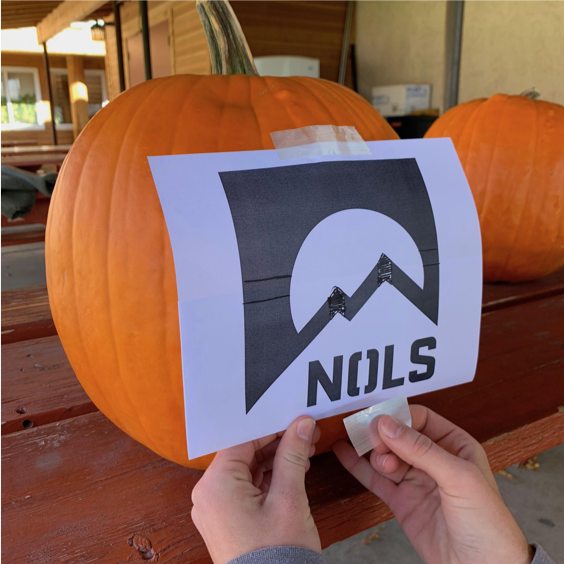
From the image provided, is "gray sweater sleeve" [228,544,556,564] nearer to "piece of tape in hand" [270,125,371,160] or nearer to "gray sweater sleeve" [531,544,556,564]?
"gray sweater sleeve" [531,544,556,564]

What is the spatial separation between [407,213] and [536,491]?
3.73 feet

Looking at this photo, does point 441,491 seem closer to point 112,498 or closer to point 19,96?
point 112,498

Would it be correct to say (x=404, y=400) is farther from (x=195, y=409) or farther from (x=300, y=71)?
(x=300, y=71)

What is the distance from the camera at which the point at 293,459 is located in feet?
1.42

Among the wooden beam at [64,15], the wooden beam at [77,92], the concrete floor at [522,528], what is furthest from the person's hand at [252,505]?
the wooden beam at [77,92]

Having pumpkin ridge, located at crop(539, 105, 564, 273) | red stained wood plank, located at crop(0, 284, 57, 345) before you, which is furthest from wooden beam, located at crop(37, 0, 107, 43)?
pumpkin ridge, located at crop(539, 105, 564, 273)

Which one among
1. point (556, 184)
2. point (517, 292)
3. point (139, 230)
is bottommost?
point (517, 292)

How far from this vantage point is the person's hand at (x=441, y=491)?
43cm

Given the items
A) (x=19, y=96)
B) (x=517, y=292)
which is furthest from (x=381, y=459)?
(x=19, y=96)

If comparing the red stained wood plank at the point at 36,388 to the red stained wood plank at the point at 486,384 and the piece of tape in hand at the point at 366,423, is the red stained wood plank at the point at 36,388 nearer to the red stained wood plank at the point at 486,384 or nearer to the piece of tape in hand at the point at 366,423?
the red stained wood plank at the point at 486,384

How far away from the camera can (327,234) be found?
1.46 feet

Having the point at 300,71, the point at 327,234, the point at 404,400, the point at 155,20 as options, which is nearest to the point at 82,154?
the point at 327,234

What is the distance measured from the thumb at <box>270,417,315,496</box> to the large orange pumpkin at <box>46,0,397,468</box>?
0.07 m

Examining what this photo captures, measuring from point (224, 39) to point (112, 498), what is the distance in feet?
1.80
